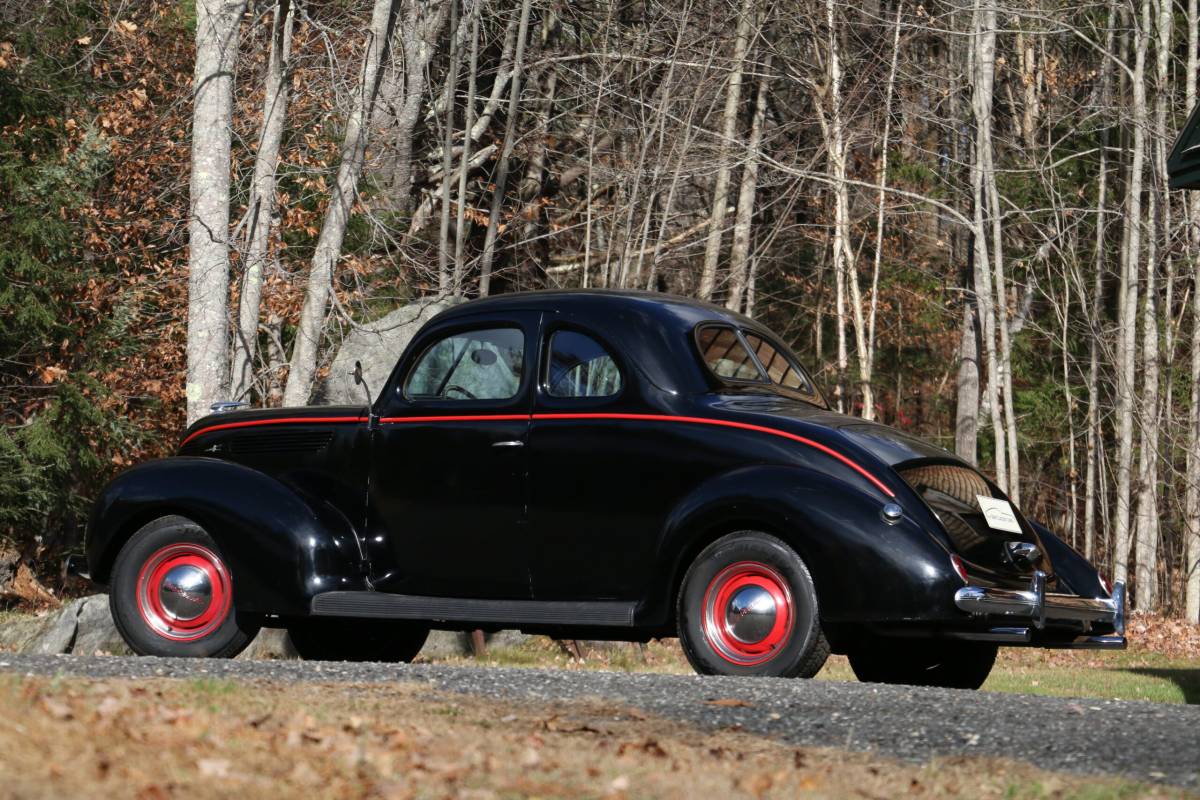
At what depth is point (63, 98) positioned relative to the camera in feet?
67.8

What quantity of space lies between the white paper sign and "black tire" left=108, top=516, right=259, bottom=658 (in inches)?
154

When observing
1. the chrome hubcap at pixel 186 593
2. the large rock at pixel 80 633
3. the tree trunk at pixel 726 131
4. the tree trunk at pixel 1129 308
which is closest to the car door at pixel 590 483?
the chrome hubcap at pixel 186 593

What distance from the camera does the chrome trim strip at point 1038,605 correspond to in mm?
7375

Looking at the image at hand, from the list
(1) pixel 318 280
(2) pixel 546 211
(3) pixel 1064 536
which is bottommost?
(3) pixel 1064 536

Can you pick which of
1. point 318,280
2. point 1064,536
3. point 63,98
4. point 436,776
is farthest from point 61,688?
point 1064,536

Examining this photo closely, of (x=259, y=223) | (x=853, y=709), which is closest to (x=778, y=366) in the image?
(x=853, y=709)

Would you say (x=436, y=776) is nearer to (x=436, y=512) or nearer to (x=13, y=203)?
(x=436, y=512)

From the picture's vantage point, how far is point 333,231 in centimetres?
1577

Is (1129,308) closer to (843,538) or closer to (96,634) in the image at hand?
(96,634)

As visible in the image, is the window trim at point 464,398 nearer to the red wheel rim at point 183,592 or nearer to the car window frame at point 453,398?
the car window frame at point 453,398

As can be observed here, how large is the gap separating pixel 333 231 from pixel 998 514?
926 cm

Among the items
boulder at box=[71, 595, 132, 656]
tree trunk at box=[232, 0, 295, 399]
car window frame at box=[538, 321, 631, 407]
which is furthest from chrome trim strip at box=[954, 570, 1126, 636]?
tree trunk at box=[232, 0, 295, 399]

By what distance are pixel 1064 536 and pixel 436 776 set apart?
79.8 ft

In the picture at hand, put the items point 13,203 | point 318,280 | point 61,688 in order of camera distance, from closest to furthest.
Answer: point 61,688, point 318,280, point 13,203
